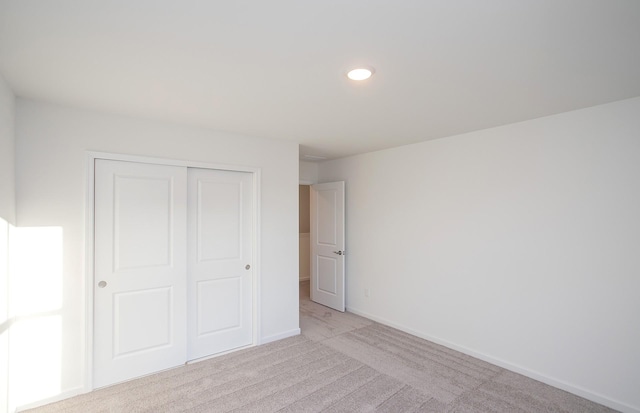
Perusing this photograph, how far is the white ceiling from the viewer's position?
4.76 feet

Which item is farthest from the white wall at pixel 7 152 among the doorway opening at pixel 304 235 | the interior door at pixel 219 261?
the doorway opening at pixel 304 235

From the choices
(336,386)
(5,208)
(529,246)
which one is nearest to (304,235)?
(336,386)

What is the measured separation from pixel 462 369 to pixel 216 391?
2315mm

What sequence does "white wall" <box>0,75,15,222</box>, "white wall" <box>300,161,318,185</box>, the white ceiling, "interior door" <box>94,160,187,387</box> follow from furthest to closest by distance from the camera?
1. "white wall" <box>300,161,318,185</box>
2. "interior door" <box>94,160,187,387</box>
3. "white wall" <box>0,75,15,222</box>
4. the white ceiling

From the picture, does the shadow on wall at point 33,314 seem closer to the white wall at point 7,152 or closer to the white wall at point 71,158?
the white wall at point 71,158

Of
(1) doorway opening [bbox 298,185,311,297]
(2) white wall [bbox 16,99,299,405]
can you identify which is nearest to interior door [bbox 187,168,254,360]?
(2) white wall [bbox 16,99,299,405]

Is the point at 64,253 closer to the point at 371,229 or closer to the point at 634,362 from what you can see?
the point at 371,229

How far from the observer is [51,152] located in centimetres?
268

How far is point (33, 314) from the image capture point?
2.59 metres

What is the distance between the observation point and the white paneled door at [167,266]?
2914mm

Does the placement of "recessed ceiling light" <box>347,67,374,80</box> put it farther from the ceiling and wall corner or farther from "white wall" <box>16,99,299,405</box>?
"white wall" <box>16,99,299,405</box>

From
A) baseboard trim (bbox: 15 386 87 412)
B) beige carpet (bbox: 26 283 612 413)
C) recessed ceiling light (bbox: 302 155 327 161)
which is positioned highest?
recessed ceiling light (bbox: 302 155 327 161)

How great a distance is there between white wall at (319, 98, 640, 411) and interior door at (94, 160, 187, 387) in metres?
2.64

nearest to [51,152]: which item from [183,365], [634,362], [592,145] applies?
[183,365]
